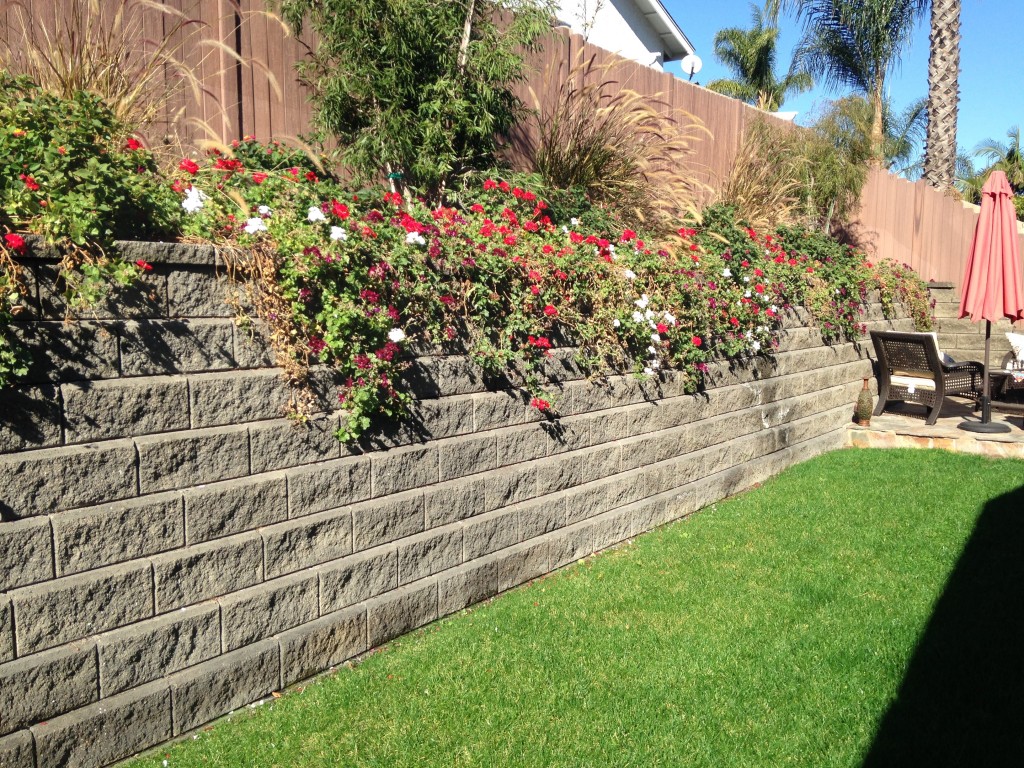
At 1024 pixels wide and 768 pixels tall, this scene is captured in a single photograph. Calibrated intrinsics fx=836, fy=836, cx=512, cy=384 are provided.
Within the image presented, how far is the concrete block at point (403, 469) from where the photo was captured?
3.99m

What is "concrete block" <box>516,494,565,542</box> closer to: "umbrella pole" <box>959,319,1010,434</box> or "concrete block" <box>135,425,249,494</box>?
"concrete block" <box>135,425,249,494</box>

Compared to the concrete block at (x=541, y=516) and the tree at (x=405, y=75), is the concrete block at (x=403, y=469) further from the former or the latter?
the tree at (x=405, y=75)

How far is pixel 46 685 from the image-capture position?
2795mm

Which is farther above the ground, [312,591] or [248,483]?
[248,483]

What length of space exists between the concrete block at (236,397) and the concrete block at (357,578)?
76cm

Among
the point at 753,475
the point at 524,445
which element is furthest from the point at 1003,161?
the point at 524,445

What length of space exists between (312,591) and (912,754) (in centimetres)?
246

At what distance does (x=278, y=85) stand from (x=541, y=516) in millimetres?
3173

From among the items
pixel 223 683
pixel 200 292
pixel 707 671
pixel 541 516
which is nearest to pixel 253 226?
pixel 200 292

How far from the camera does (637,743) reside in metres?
3.15

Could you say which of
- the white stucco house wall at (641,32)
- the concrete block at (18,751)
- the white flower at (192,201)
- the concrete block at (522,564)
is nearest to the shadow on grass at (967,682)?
the concrete block at (522,564)

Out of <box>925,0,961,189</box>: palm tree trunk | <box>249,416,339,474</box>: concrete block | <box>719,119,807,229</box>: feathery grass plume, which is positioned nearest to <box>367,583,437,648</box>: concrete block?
<box>249,416,339,474</box>: concrete block

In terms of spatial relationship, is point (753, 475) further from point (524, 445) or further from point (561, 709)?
point (561, 709)

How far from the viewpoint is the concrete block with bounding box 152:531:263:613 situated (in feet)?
10.3
